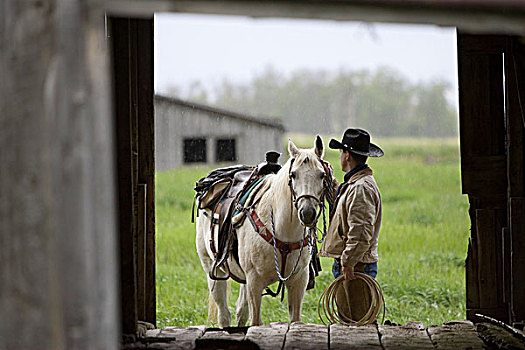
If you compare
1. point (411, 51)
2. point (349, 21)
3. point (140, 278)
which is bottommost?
point (140, 278)

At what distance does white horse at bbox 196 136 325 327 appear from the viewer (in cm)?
561

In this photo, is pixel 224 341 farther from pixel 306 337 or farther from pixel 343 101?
pixel 343 101

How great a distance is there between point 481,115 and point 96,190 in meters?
3.99

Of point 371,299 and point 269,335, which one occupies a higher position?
point 371,299

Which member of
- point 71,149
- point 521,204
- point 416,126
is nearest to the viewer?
point 71,149

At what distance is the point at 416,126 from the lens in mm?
31438

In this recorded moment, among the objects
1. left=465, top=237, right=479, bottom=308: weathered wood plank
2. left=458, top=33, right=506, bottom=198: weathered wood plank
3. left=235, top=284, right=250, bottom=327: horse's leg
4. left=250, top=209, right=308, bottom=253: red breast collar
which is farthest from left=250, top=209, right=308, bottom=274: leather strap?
left=458, top=33, right=506, bottom=198: weathered wood plank

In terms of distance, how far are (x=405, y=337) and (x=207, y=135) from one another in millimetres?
18947

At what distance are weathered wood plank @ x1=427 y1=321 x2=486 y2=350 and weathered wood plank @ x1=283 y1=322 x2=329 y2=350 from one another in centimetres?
77

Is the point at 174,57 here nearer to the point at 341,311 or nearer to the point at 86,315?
the point at 341,311

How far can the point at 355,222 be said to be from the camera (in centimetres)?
561

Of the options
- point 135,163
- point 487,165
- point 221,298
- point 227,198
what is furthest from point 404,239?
point 135,163

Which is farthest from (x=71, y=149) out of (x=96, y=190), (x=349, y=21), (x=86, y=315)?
(x=349, y=21)

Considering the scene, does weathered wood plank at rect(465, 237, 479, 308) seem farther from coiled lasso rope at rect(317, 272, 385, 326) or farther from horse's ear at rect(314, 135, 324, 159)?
horse's ear at rect(314, 135, 324, 159)
